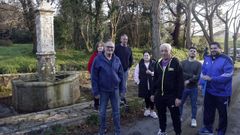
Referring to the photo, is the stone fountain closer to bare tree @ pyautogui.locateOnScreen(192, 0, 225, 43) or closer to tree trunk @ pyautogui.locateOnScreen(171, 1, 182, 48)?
bare tree @ pyautogui.locateOnScreen(192, 0, 225, 43)

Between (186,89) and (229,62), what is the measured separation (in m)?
1.48

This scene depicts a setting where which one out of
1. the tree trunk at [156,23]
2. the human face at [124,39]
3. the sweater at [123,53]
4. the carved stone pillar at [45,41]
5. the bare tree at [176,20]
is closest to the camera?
the human face at [124,39]

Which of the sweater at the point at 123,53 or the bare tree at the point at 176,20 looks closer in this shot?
the sweater at the point at 123,53

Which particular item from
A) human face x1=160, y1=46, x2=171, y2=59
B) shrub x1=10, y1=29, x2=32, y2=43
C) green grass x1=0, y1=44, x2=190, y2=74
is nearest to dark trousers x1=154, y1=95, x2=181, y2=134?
human face x1=160, y1=46, x2=171, y2=59

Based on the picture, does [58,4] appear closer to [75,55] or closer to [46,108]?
[75,55]

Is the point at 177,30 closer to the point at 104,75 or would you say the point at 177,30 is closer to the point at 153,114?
the point at 153,114

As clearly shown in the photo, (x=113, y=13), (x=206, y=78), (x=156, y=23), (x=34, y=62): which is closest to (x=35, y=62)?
(x=34, y=62)

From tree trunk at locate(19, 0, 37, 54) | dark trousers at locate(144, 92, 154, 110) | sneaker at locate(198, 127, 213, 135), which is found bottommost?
sneaker at locate(198, 127, 213, 135)

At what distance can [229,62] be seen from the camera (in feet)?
18.2

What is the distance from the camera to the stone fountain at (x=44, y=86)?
8125mm

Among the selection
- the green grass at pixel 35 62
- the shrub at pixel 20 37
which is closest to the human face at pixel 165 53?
the green grass at pixel 35 62

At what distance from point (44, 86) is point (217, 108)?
478 centimetres

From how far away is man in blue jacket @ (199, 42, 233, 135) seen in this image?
18.2ft

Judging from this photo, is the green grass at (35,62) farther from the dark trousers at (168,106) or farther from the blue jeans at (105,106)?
the dark trousers at (168,106)
